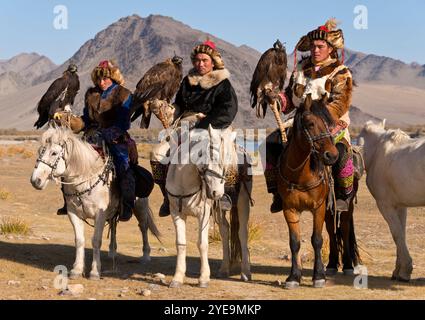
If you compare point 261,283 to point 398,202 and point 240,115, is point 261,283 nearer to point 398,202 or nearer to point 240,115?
point 398,202

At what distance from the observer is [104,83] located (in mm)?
8602

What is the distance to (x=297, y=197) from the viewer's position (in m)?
7.48

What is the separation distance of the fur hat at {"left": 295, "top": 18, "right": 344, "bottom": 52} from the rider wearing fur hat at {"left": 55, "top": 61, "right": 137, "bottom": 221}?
A: 2243mm

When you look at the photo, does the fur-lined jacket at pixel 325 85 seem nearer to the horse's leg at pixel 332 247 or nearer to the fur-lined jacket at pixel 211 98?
the fur-lined jacket at pixel 211 98

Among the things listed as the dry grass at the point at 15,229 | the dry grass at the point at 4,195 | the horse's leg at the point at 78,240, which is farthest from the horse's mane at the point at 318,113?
the dry grass at the point at 4,195

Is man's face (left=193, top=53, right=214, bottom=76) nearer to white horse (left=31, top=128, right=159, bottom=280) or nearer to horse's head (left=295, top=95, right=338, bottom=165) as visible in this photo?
horse's head (left=295, top=95, right=338, bottom=165)

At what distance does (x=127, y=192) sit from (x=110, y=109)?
3.45 feet

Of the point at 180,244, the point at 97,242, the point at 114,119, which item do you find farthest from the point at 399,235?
the point at 114,119

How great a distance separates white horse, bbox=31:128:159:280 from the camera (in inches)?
301

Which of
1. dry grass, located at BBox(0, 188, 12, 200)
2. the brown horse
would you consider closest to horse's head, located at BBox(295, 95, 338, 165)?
the brown horse

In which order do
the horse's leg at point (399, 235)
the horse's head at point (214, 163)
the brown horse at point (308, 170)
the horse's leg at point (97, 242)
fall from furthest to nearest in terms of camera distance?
the horse's leg at point (399, 235) < the horse's leg at point (97, 242) < the brown horse at point (308, 170) < the horse's head at point (214, 163)

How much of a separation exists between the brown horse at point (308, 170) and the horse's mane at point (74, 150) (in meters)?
2.24

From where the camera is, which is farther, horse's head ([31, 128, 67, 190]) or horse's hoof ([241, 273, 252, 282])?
horse's hoof ([241, 273, 252, 282])

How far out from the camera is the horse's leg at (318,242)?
7.56 metres
